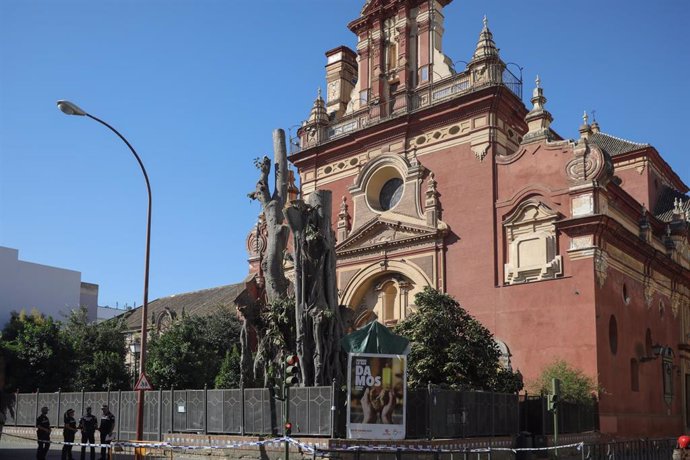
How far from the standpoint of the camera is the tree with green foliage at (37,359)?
35312 mm

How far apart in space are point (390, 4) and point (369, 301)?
14389mm

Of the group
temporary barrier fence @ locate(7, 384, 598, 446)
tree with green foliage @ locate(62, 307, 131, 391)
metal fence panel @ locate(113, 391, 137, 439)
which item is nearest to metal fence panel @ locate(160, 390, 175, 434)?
temporary barrier fence @ locate(7, 384, 598, 446)

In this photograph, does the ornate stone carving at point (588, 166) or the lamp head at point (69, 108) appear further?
the ornate stone carving at point (588, 166)

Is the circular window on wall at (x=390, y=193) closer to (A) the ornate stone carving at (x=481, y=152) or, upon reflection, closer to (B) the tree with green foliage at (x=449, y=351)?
(A) the ornate stone carving at (x=481, y=152)

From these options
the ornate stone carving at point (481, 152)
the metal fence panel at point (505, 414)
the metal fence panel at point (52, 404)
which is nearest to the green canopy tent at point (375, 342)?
the metal fence panel at point (505, 414)

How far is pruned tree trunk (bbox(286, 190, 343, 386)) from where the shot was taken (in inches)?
776

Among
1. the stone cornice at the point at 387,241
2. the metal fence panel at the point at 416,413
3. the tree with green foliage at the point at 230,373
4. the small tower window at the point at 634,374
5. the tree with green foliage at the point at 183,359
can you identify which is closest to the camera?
the metal fence panel at the point at 416,413

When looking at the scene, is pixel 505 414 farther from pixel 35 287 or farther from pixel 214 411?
pixel 35 287

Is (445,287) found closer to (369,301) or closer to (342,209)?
(369,301)

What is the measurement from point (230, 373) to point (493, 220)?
41.3 ft

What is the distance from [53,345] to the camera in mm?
36031

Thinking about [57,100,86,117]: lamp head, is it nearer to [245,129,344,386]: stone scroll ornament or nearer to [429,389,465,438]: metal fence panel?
[245,129,344,386]: stone scroll ornament

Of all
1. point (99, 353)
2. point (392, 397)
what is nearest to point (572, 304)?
point (392, 397)

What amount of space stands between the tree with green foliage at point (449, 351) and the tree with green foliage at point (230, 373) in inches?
317
